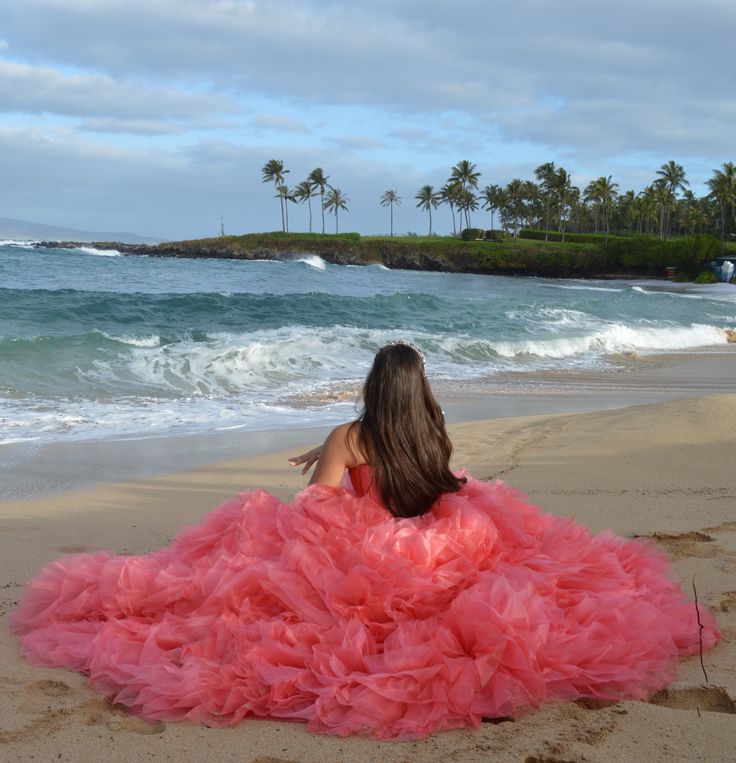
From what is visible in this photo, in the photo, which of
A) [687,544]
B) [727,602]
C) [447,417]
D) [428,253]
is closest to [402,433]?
[727,602]

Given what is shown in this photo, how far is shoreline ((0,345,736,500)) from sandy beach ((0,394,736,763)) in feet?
1.36

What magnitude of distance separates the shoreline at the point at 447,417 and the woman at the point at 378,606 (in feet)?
10.8

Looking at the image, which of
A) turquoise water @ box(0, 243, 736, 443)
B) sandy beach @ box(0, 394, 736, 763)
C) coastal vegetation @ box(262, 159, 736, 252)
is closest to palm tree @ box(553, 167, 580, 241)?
coastal vegetation @ box(262, 159, 736, 252)

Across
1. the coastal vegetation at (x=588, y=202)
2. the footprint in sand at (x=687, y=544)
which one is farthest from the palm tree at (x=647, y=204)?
the footprint in sand at (x=687, y=544)

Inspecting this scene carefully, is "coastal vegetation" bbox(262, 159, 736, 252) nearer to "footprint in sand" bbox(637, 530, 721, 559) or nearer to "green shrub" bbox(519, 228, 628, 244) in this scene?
"green shrub" bbox(519, 228, 628, 244)

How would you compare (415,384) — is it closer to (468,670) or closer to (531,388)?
(468,670)

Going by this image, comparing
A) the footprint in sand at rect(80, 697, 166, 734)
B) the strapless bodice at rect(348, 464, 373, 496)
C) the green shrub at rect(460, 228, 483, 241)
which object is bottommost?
the footprint in sand at rect(80, 697, 166, 734)

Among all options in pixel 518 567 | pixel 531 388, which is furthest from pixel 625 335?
pixel 518 567

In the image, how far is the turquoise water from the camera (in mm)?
10898

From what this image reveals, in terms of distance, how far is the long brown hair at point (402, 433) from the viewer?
3.89 meters

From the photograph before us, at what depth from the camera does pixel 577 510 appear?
615cm

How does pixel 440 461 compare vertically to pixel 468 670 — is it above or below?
above

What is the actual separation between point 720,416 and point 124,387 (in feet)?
26.6

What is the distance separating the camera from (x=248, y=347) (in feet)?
52.6
